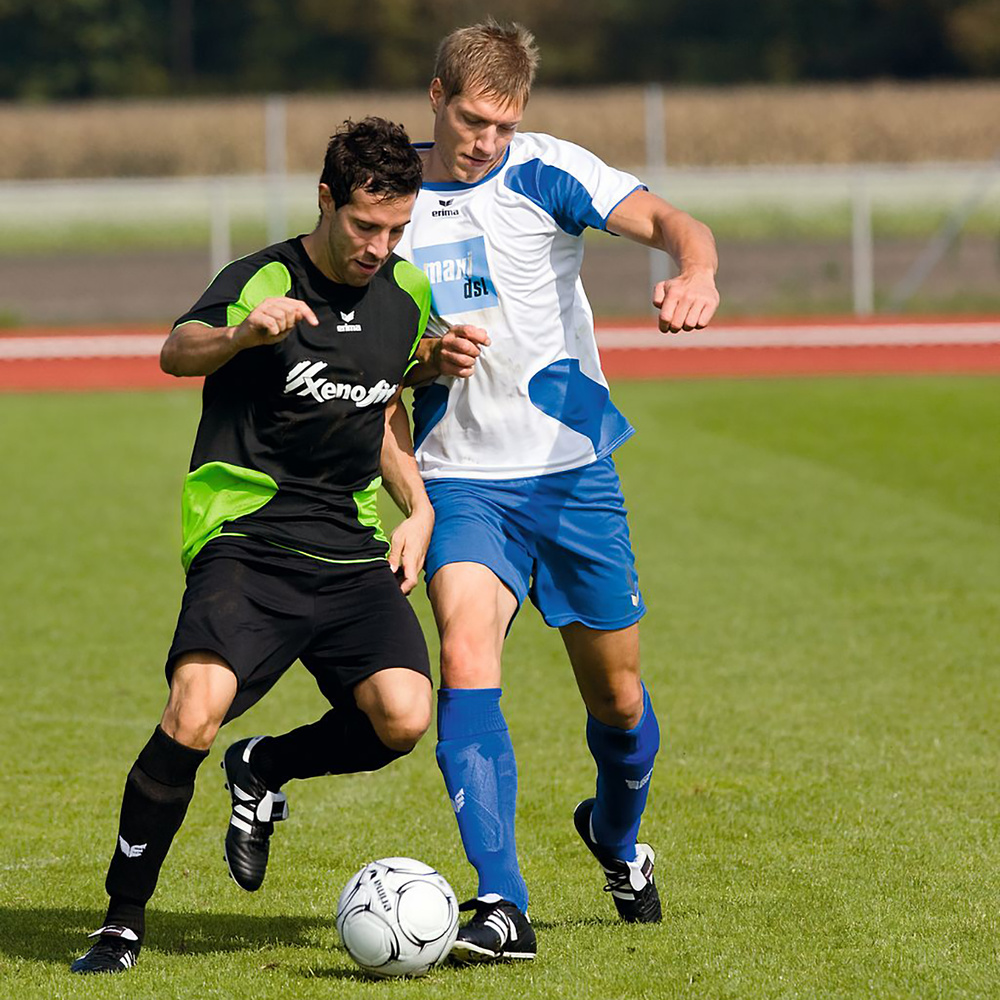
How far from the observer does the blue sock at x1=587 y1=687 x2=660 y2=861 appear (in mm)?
4691

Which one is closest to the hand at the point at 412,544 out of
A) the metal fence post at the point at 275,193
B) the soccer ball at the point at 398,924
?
the soccer ball at the point at 398,924

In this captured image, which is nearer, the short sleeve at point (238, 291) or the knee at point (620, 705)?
the short sleeve at point (238, 291)

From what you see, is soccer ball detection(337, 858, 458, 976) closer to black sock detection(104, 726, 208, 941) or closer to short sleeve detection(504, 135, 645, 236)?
black sock detection(104, 726, 208, 941)

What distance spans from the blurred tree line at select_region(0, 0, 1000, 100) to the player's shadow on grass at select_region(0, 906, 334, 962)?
43.6m

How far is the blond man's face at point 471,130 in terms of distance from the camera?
4379mm

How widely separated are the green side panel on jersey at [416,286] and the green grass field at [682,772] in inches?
62.4

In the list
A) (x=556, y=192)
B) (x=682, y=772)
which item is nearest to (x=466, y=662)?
(x=556, y=192)

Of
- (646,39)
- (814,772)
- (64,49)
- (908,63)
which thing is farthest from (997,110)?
(814,772)

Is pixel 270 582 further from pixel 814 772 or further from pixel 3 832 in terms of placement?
pixel 814 772

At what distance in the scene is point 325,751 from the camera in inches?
182

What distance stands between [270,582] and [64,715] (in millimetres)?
3012

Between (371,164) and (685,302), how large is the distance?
0.80 meters

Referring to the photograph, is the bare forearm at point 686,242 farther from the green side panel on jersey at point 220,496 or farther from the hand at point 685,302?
the green side panel on jersey at point 220,496

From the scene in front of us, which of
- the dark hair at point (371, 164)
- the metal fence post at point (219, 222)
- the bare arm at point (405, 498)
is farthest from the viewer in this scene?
the metal fence post at point (219, 222)
